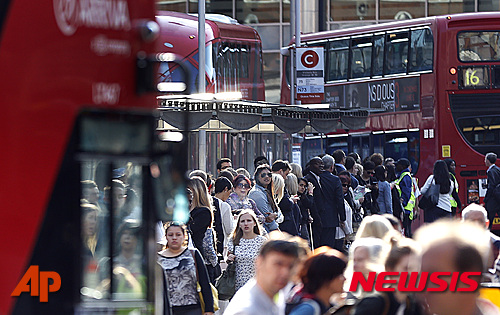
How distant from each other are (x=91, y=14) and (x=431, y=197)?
35.9 feet

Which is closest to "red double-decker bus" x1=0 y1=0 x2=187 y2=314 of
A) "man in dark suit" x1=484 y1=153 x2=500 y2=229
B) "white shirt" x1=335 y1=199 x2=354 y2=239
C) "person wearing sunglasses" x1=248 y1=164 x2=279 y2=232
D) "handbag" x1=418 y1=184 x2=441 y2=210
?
"person wearing sunglasses" x1=248 y1=164 x2=279 y2=232

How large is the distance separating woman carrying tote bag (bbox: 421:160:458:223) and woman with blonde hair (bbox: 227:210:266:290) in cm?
664

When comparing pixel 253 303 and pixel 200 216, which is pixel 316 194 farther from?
pixel 253 303

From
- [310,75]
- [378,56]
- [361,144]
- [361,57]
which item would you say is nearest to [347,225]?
[310,75]

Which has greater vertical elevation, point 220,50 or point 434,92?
point 220,50

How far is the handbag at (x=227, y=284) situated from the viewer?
862cm

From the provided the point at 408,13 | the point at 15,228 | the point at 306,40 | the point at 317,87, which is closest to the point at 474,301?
the point at 15,228

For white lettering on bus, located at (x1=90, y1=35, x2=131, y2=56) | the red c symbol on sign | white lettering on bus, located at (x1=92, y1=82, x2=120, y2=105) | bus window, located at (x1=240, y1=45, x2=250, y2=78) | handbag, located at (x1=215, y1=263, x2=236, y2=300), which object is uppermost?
bus window, located at (x1=240, y1=45, x2=250, y2=78)

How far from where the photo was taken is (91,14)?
184 inches

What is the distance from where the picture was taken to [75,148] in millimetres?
4594

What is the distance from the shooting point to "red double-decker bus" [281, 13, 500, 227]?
19844 mm

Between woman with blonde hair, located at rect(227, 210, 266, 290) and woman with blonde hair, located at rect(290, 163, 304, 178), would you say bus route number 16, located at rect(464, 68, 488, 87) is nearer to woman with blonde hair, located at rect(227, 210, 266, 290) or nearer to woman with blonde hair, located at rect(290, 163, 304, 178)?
woman with blonde hair, located at rect(290, 163, 304, 178)

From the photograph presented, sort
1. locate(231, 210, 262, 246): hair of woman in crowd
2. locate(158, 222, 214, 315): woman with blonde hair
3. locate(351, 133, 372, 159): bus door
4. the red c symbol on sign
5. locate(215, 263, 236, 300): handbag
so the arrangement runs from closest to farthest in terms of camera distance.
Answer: locate(158, 222, 214, 315): woman with blonde hair, locate(215, 263, 236, 300): handbag, locate(231, 210, 262, 246): hair of woman in crowd, the red c symbol on sign, locate(351, 133, 372, 159): bus door

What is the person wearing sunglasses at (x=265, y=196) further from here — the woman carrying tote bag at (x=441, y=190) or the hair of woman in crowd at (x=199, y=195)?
the woman carrying tote bag at (x=441, y=190)
